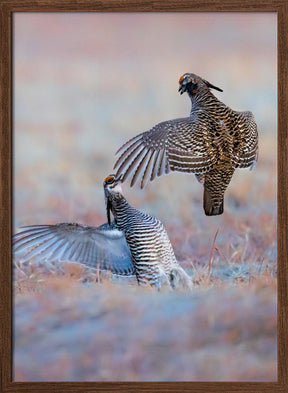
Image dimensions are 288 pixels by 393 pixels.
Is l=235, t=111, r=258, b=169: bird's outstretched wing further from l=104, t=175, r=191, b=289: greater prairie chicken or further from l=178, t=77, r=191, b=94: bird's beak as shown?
l=104, t=175, r=191, b=289: greater prairie chicken

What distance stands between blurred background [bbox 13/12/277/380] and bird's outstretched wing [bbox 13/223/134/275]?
0.04 m

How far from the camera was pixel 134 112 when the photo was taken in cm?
207

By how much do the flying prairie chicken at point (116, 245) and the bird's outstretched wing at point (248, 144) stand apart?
389 millimetres

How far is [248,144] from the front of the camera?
6.81ft

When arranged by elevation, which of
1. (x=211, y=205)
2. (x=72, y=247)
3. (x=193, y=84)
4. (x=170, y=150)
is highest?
(x=193, y=84)

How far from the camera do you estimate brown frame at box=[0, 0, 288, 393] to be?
203 centimetres

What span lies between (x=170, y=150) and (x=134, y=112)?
0.63 feet

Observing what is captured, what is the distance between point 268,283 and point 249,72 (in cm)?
77

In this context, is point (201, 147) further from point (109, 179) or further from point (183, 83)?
point (109, 179)

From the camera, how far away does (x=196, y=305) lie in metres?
2.04

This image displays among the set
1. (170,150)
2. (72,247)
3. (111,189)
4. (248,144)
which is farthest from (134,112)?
(72,247)

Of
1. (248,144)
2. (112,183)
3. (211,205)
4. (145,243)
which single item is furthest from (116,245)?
(248,144)

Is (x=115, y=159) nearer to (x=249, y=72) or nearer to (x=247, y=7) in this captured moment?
(x=249, y=72)

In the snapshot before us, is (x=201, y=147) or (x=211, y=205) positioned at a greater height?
(x=201, y=147)
